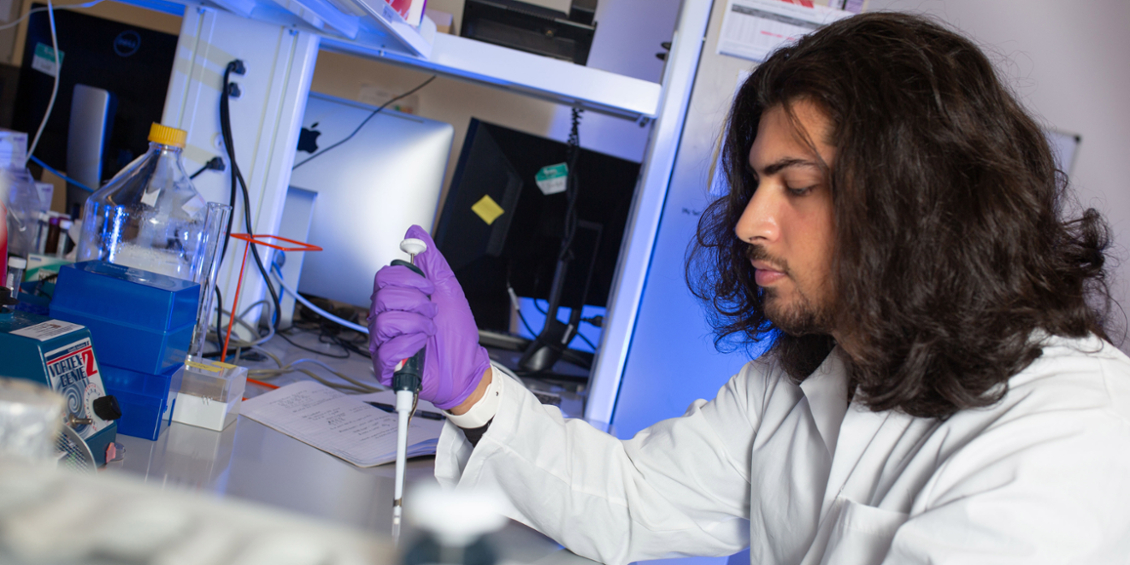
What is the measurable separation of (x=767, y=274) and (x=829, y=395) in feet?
0.54

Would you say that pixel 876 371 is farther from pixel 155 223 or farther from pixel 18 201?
pixel 18 201

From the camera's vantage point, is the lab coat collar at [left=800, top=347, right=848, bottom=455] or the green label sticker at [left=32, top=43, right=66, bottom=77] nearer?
the lab coat collar at [left=800, top=347, right=848, bottom=455]

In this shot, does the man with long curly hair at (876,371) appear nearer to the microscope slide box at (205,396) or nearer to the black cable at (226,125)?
the microscope slide box at (205,396)

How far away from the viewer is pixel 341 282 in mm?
1513

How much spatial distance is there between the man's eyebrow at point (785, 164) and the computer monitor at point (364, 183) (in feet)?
2.78

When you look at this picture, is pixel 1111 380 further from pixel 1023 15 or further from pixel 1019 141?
pixel 1023 15

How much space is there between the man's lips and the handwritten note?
485 mm

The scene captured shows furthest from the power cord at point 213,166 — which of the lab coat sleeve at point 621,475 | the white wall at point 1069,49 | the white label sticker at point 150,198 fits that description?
the white wall at point 1069,49

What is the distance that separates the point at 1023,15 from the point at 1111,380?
238 cm

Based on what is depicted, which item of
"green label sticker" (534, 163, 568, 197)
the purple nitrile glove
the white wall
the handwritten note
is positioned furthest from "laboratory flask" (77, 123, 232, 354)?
the white wall

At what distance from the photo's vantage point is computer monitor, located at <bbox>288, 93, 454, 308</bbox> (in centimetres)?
148

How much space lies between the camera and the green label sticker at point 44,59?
1616mm

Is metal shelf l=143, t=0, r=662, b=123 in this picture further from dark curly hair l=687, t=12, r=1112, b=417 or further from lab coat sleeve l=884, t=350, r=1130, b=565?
lab coat sleeve l=884, t=350, r=1130, b=565

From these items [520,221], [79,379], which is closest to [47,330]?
[79,379]
